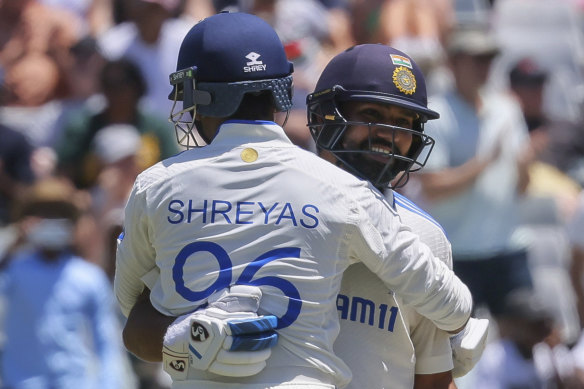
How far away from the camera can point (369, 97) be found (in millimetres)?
4020

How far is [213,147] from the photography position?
3717 millimetres

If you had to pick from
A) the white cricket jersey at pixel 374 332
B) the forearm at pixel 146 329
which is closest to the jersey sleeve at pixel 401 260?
the white cricket jersey at pixel 374 332

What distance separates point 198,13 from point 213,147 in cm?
644

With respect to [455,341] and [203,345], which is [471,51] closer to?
[455,341]

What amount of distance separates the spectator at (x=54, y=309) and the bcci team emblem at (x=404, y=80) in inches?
176

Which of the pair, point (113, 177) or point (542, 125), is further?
point (542, 125)

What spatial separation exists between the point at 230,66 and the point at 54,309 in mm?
4637

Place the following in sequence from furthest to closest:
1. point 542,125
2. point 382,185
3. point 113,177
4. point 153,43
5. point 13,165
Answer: point 542,125 → point 153,43 → point 13,165 → point 113,177 → point 382,185

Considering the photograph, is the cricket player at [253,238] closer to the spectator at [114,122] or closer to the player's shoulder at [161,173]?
the player's shoulder at [161,173]

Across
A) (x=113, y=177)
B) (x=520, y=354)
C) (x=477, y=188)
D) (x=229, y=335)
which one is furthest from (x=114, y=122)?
(x=229, y=335)

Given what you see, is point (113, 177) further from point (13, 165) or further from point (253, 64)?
point (253, 64)

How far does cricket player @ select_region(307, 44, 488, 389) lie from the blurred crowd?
3315 millimetres

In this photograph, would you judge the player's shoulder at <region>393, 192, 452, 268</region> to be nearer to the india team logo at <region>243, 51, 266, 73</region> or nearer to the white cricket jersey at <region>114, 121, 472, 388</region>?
the white cricket jersey at <region>114, 121, 472, 388</region>

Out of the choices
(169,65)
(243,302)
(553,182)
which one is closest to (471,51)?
(553,182)
